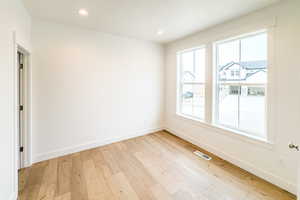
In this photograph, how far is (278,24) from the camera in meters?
2.00

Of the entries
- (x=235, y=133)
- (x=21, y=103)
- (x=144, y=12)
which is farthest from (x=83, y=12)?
(x=235, y=133)

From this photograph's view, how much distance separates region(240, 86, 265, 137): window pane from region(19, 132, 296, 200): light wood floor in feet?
2.47

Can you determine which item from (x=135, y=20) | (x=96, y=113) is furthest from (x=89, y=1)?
(x=96, y=113)

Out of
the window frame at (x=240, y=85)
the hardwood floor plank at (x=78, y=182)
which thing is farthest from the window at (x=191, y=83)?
the hardwood floor plank at (x=78, y=182)

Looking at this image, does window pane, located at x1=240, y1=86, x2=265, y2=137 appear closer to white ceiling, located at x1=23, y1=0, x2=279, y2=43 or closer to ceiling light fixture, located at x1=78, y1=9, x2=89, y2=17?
white ceiling, located at x1=23, y1=0, x2=279, y2=43

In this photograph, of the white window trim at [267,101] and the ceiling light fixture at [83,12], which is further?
the ceiling light fixture at [83,12]

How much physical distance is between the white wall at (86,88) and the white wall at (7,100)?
0.94 m

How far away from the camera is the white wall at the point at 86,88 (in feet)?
8.71

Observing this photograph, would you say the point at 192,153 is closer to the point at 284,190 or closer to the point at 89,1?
the point at 284,190

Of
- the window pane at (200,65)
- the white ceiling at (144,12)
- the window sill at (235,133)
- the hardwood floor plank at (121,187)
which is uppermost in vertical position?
the white ceiling at (144,12)

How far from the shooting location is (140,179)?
7.19 ft

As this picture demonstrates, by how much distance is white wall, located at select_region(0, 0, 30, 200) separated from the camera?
1454mm

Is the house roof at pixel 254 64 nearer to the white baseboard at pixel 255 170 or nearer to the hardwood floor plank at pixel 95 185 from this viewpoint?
the white baseboard at pixel 255 170

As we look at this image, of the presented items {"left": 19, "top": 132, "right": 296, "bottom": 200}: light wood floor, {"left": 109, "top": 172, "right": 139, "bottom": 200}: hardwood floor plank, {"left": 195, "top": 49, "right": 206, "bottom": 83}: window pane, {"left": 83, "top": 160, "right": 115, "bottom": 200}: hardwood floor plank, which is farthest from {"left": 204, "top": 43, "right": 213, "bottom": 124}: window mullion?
{"left": 83, "top": 160, "right": 115, "bottom": 200}: hardwood floor plank
